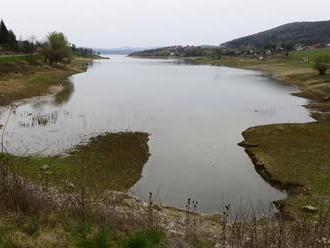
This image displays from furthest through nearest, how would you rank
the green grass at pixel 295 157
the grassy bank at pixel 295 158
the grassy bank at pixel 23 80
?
the grassy bank at pixel 23 80 → the green grass at pixel 295 157 → the grassy bank at pixel 295 158

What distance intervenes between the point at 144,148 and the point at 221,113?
703 inches

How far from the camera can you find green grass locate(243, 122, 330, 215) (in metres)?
21.8

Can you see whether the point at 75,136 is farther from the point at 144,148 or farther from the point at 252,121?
the point at 252,121

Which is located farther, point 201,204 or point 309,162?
point 309,162

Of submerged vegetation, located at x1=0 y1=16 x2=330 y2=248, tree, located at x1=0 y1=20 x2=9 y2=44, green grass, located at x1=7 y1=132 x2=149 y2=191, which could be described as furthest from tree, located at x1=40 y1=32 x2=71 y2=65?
green grass, located at x1=7 y1=132 x2=149 y2=191

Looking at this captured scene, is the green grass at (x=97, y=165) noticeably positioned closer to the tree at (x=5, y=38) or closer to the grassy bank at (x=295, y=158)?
the grassy bank at (x=295, y=158)

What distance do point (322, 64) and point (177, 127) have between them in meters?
50.7

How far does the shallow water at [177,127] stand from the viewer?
22.6m

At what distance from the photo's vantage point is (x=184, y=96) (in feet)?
198

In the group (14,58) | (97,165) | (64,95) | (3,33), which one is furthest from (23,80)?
(3,33)

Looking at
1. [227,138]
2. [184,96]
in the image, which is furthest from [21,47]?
[227,138]

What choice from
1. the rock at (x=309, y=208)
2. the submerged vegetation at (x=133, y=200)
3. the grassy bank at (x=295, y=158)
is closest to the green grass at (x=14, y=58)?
the submerged vegetation at (x=133, y=200)

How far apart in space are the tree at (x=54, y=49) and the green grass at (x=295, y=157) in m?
73.5

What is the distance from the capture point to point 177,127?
37594mm
